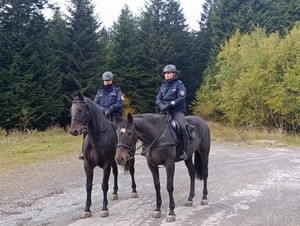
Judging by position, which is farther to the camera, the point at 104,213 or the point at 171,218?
the point at 104,213

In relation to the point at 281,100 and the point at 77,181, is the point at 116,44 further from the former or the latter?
the point at 77,181

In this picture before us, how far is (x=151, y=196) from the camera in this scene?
8289mm

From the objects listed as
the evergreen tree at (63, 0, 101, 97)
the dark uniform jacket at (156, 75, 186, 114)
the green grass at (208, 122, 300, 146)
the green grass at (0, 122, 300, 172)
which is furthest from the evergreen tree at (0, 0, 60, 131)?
the dark uniform jacket at (156, 75, 186, 114)

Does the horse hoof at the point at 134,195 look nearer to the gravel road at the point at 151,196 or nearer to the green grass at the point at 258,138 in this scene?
the gravel road at the point at 151,196

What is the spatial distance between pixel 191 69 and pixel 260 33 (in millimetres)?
10653

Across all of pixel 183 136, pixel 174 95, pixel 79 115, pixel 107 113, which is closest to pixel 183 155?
pixel 183 136

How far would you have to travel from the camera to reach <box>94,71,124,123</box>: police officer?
7.88 m

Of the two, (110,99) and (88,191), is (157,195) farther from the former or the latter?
(110,99)

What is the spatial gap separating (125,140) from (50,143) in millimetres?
12748

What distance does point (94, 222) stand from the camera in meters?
6.40

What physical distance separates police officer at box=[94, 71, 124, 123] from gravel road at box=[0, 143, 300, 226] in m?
1.54

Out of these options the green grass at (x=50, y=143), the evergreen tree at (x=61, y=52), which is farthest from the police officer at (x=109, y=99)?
the evergreen tree at (x=61, y=52)

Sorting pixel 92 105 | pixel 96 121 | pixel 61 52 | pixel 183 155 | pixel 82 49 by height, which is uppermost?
pixel 82 49

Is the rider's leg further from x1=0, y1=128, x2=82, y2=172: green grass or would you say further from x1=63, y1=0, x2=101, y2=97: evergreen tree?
x1=63, y1=0, x2=101, y2=97: evergreen tree
